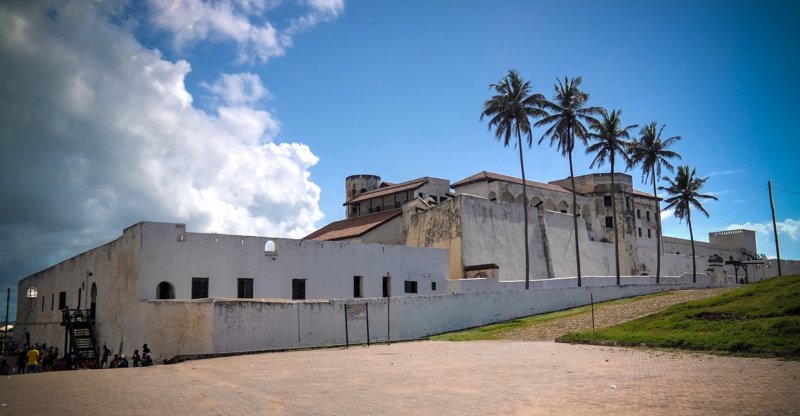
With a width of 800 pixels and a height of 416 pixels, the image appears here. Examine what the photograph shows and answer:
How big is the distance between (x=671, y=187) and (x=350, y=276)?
3341 cm

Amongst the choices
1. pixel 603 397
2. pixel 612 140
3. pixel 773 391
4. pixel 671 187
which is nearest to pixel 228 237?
pixel 603 397

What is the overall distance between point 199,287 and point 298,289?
4857 millimetres

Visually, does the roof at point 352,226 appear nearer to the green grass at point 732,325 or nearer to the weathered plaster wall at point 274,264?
the weathered plaster wall at point 274,264

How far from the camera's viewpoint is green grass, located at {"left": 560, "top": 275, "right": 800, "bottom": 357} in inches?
556

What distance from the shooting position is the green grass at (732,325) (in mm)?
14117

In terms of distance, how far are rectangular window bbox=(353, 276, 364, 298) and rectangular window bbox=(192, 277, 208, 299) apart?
797cm

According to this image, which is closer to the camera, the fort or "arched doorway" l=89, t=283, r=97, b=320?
the fort

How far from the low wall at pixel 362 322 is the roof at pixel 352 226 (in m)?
11.5

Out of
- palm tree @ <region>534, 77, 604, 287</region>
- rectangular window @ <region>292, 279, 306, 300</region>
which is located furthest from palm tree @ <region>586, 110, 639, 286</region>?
rectangular window @ <region>292, 279, 306, 300</region>

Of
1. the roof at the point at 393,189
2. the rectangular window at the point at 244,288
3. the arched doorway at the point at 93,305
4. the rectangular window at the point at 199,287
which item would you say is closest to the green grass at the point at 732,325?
the rectangular window at the point at 244,288

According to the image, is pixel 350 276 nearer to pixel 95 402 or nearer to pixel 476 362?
pixel 476 362

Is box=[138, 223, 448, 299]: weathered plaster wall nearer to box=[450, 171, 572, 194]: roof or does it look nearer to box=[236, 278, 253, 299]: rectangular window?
box=[236, 278, 253, 299]: rectangular window

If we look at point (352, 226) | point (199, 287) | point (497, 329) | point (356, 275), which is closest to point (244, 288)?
point (199, 287)

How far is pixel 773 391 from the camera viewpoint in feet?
30.0
